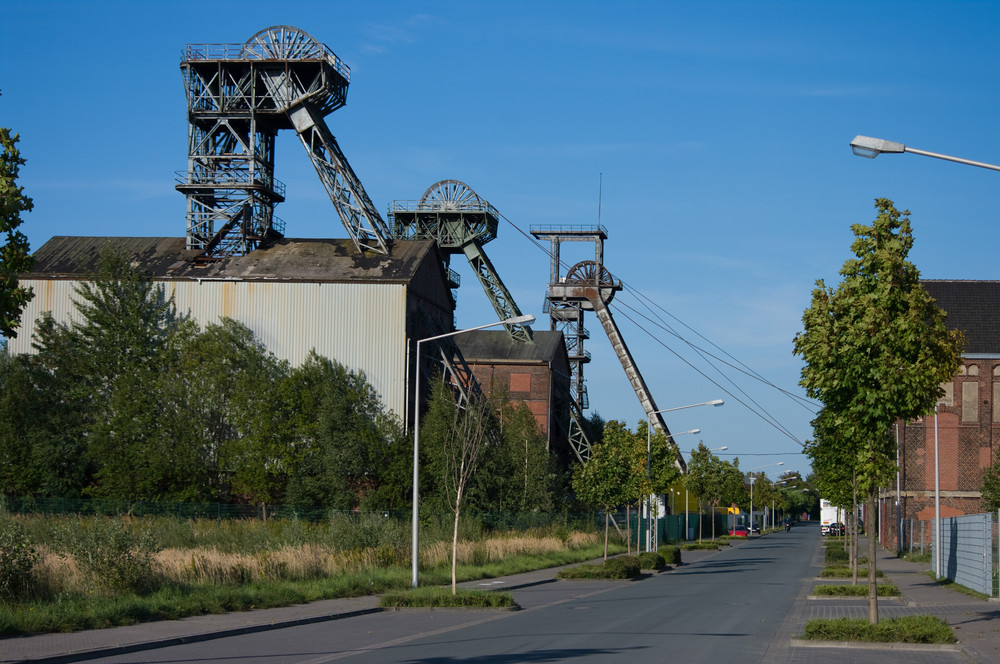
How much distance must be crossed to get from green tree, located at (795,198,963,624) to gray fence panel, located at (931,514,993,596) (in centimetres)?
948

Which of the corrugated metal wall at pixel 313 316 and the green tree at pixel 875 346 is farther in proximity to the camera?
the corrugated metal wall at pixel 313 316

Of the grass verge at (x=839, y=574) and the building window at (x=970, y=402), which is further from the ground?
the building window at (x=970, y=402)

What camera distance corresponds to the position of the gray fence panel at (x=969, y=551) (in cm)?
2453

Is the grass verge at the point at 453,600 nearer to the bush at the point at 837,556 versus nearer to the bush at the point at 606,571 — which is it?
the bush at the point at 606,571

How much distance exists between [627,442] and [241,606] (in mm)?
26649

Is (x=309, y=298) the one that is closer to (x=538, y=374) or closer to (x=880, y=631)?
(x=538, y=374)

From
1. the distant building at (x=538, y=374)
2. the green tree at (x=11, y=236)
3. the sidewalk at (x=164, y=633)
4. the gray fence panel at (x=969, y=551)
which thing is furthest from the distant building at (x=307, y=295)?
the green tree at (x=11, y=236)

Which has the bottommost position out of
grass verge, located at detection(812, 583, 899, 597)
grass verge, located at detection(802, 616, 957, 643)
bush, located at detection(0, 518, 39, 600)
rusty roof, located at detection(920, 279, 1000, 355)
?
grass verge, located at detection(812, 583, 899, 597)

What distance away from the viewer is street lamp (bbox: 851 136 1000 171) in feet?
44.7

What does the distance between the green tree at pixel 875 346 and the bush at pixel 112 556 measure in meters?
13.7

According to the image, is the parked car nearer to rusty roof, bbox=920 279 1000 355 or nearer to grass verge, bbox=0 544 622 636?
rusty roof, bbox=920 279 1000 355

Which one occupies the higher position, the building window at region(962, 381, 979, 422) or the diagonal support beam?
the diagonal support beam

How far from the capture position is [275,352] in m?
53.5

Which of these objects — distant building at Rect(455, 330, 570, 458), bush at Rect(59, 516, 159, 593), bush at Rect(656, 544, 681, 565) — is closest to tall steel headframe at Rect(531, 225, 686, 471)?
distant building at Rect(455, 330, 570, 458)
